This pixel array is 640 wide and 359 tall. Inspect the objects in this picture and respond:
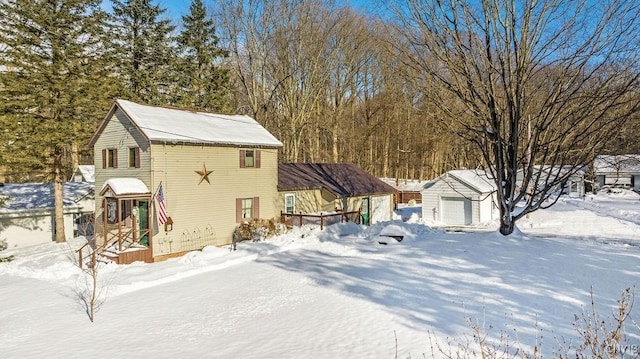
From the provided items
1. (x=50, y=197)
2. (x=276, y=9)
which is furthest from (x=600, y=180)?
(x=50, y=197)

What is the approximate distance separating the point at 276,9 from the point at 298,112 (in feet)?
26.9

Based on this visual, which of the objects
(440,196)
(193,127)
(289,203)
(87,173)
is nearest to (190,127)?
(193,127)

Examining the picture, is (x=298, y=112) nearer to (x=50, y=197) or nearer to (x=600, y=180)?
(x=50, y=197)

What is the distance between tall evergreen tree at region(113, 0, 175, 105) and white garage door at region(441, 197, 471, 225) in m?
23.0

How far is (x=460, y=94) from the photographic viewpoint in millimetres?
13016

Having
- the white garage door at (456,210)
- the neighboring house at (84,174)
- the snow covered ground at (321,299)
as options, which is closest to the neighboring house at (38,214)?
the neighboring house at (84,174)

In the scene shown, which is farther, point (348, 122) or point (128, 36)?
point (348, 122)

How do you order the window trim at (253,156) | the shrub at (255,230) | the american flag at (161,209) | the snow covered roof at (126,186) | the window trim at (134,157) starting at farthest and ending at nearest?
the window trim at (253,156), the shrub at (255,230), the window trim at (134,157), the american flag at (161,209), the snow covered roof at (126,186)

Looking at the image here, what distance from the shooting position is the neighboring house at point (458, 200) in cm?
2619

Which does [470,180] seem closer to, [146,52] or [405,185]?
[405,185]

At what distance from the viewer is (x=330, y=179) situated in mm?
25656

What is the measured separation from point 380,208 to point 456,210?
5.06 meters

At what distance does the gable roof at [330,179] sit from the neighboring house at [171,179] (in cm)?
277

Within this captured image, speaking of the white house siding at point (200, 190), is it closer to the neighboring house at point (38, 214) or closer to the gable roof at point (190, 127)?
the gable roof at point (190, 127)
